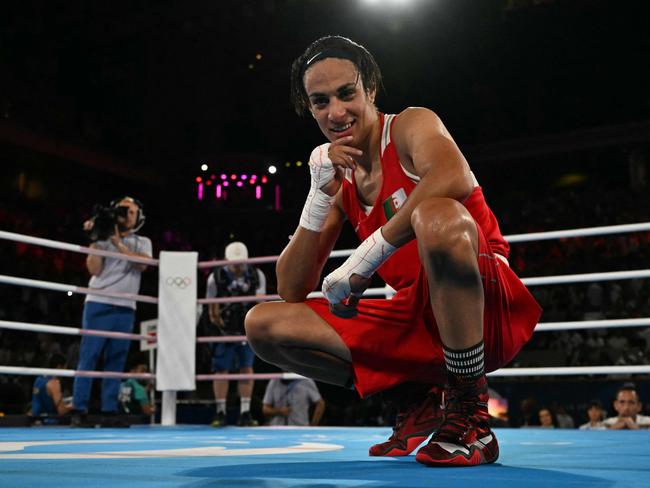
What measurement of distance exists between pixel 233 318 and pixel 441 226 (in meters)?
3.14

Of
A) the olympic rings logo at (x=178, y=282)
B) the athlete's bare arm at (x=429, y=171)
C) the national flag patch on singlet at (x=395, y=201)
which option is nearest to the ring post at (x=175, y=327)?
the olympic rings logo at (x=178, y=282)

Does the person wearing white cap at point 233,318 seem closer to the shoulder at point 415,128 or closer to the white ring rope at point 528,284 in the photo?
the white ring rope at point 528,284

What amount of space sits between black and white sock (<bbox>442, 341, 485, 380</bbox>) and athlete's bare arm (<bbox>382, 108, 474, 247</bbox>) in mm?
230

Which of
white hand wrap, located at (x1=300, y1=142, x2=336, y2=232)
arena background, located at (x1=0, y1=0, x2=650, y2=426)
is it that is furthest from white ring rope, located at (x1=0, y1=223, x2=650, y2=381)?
arena background, located at (x1=0, y1=0, x2=650, y2=426)

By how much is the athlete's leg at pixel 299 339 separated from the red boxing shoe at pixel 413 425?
0.16 meters

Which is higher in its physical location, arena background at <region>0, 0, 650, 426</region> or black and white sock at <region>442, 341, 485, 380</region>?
arena background at <region>0, 0, 650, 426</region>

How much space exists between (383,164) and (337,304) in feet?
1.13

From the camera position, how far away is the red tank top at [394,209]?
1613mm

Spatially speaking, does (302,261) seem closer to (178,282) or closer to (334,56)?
(334,56)

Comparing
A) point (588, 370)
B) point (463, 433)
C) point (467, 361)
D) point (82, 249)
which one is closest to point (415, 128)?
point (467, 361)

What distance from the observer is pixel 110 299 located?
3828mm

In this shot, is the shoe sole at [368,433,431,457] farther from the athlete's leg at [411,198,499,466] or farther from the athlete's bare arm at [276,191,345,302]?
the athlete's bare arm at [276,191,345,302]

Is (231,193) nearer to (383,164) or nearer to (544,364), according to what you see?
(544,364)

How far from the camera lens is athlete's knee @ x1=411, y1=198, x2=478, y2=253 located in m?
1.35
